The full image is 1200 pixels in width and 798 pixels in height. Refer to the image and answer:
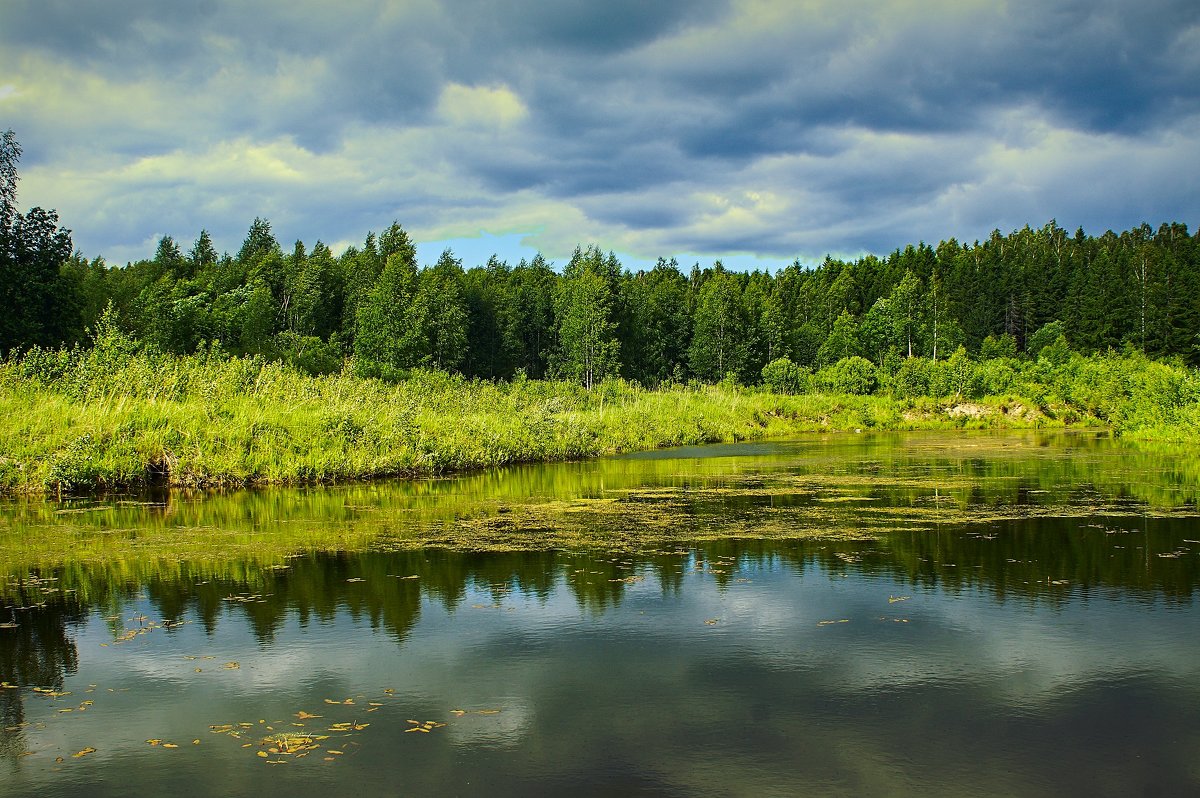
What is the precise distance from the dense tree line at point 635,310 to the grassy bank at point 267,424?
2112 cm

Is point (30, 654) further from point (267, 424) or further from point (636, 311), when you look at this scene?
point (636, 311)

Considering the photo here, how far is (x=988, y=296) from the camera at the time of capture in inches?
3652

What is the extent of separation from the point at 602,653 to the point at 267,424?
13.2 meters

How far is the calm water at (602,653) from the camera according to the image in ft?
14.6

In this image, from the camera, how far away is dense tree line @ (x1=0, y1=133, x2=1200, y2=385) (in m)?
65.2

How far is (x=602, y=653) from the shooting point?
6.31 m

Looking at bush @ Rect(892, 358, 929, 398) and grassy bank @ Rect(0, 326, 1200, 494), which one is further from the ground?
bush @ Rect(892, 358, 929, 398)

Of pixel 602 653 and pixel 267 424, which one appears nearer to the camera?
pixel 602 653

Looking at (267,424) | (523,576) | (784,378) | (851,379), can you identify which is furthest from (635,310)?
(523,576)

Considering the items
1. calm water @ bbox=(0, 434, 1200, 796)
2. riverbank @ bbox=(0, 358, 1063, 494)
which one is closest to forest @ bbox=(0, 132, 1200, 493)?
riverbank @ bbox=(0, 358, 1063, 494)

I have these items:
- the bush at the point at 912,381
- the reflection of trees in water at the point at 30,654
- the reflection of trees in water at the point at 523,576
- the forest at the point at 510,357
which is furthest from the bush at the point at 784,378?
the reflection of trees in water at the point at 30,654

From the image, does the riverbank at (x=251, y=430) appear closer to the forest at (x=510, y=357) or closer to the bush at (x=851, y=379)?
the forest at (x=510, y=357)

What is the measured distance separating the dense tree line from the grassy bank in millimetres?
21117

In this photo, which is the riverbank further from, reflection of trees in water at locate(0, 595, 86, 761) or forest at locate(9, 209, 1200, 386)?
forest at locate(9, 209, 1200, 386)
